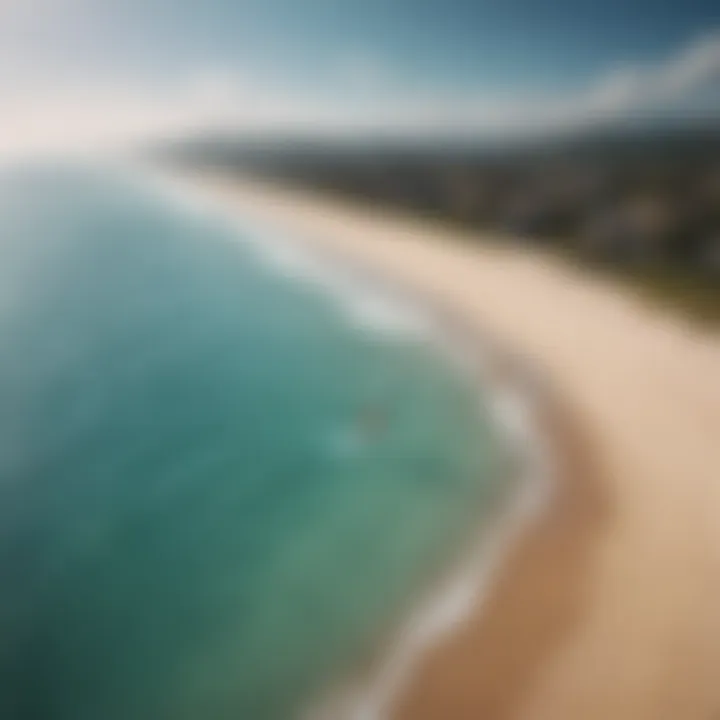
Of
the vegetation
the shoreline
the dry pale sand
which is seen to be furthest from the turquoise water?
the vegetation

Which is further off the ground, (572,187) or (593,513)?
(572,187)

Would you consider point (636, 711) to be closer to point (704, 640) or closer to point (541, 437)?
point (704, 640)

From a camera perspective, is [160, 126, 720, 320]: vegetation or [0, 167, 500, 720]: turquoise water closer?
[0, 167, 500, 720]: turquoise water

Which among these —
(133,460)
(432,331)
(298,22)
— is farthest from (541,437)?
(298,22)

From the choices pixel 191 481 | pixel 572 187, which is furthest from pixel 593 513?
pixel 191 481

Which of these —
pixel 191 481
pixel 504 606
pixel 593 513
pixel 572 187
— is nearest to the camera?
pixel 504 606

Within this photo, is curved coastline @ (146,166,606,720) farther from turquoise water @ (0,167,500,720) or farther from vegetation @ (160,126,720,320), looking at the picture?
vegetation @ (160,126,720,320)

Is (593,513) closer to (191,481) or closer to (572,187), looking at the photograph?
(572,187)
